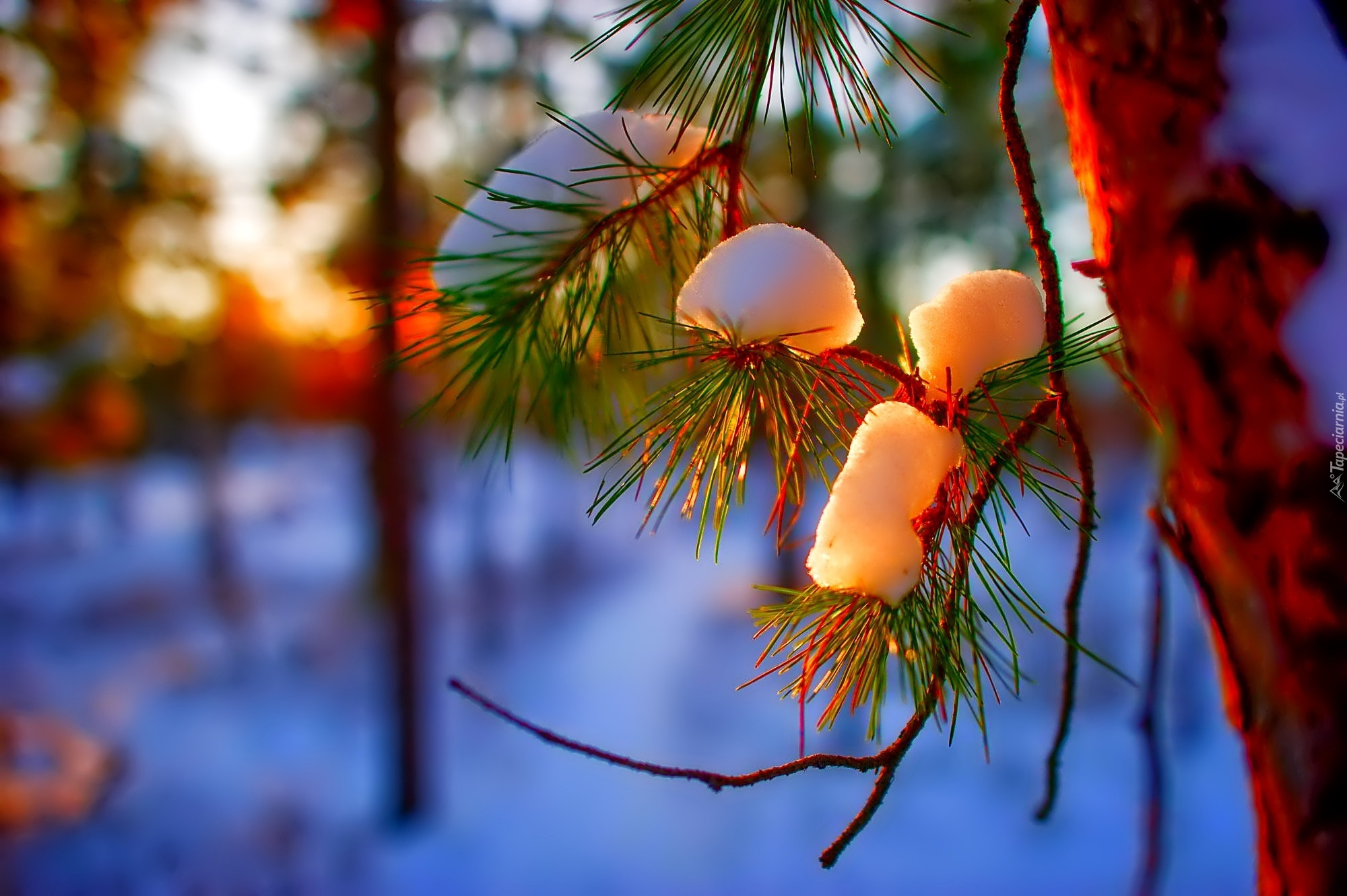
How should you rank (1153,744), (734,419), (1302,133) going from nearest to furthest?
1. (1302,133)
2. (734,419)
3. (1153,744)

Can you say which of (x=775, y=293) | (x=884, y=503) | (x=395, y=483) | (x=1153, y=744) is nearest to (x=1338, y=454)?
(x=884, y=503)

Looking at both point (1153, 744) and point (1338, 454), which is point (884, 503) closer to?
point (1338, 454)

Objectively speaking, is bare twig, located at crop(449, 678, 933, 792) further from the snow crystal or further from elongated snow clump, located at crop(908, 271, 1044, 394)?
the snow crystal

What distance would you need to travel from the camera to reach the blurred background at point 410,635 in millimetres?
4426

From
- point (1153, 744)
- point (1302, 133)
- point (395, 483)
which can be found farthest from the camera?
point (395, 483)

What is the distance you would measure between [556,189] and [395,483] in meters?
4.14

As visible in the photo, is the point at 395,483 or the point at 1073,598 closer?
the point at 1073,598

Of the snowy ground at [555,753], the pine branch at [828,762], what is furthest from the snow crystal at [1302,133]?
the snowy ground at [555,753]

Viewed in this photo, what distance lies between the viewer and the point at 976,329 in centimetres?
75

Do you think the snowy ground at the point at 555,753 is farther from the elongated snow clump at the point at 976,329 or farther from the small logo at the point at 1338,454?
the small logo at the point at 1338,454

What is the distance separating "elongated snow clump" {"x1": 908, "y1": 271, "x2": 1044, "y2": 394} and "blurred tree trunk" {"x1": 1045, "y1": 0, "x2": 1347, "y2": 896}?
0.33 ft

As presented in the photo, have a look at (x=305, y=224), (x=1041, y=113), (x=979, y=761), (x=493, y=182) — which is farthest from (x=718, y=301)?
(x=305, y=224)

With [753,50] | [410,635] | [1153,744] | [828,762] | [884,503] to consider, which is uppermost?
[753,50]

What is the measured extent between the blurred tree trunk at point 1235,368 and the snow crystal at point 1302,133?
0.01 metres
